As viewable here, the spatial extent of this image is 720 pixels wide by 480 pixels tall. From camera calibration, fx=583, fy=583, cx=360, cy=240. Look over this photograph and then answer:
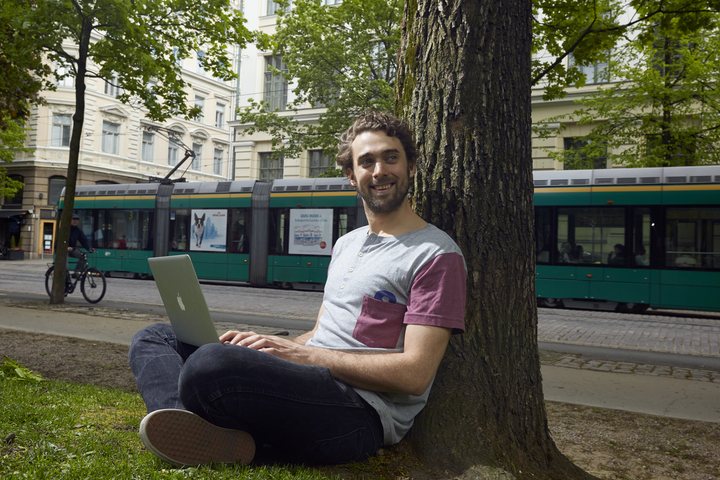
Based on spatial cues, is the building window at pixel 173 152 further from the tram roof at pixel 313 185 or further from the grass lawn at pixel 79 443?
the grass lawn at pixel 79 443

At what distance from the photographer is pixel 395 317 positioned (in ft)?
7.22

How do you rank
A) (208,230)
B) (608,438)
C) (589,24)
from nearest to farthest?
(608,438) → (589,24) → (208,230)

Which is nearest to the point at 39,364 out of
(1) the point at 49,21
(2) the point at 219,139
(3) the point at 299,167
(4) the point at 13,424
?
(4) the point at 13,424

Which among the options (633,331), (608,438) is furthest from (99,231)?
(608,438)

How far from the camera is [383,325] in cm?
220

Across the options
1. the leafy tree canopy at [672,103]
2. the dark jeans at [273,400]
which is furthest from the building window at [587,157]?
the dark jeans at [273,400]

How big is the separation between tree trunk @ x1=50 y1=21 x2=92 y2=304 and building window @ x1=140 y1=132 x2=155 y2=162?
106ft

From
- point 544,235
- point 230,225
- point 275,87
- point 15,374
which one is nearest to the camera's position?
point 15,374

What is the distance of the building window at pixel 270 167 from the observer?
30906 mm

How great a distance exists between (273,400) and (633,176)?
12.5 meters

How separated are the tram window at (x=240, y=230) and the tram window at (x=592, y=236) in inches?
350

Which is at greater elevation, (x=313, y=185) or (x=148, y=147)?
(x=148, y=147)

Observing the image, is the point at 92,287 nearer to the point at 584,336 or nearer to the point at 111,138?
the point at 584,336

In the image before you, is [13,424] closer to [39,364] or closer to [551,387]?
[39,364]
